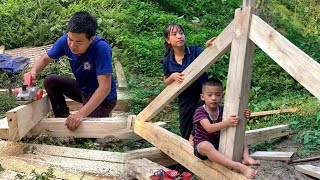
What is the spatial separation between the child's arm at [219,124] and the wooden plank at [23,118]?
1448mm

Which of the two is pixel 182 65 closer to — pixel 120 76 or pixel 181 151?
pixel 181 151

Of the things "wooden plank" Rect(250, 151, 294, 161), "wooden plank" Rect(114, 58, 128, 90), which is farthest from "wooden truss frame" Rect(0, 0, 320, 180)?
"wooden plank" Rect(114, 58, 128, 90)

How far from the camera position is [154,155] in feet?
14.5

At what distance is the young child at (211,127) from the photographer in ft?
10.8

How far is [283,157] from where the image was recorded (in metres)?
3.68

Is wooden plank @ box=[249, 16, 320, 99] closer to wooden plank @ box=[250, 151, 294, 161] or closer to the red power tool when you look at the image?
wooden plank @ box=[250, 151, 294, 161]

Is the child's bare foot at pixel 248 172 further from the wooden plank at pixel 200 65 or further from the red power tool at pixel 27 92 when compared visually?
the red power tool at pixel 27 92

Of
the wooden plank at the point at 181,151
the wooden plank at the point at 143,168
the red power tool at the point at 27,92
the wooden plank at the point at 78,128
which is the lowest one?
the wooden plank at the point at 143,168

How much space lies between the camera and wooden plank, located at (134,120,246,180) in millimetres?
3421

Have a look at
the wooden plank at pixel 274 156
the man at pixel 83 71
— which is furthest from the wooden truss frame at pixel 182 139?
the wooden plank at pixel 274 156

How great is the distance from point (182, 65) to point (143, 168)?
101cm

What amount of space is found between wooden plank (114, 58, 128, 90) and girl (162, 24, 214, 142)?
7.42 feet

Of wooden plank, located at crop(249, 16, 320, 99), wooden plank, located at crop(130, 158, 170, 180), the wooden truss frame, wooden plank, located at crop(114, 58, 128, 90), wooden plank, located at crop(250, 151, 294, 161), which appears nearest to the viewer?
wooden plank, located at crop(249, 16, 320, 99)

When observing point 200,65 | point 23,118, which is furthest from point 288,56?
point 23,118
